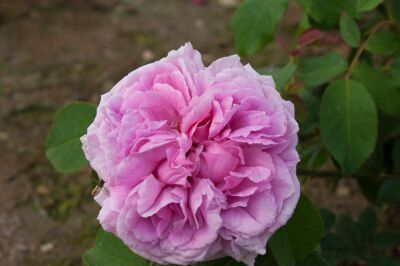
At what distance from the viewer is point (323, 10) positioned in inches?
52.6

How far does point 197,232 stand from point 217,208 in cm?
4

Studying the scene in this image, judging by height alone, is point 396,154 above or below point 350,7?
below

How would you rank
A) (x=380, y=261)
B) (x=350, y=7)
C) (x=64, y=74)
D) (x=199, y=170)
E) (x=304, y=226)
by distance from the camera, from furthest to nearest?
(x=64, y=74), (x=380, y=261), (x=350, y=7), (x=304, y=226), (x=199, y=170)

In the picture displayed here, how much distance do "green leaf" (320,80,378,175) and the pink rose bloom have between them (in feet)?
1.44

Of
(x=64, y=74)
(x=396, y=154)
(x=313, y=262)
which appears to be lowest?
(x=64, y=74)

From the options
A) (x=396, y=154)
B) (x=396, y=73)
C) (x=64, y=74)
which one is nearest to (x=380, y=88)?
(x=396, y=73)

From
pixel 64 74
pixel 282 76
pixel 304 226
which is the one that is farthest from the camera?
pixel 64 74

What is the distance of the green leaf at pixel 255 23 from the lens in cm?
136

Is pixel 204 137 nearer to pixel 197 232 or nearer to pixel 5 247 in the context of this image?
pixel 197 232

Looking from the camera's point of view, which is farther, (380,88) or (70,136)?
(380,88)

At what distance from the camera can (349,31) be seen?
4.44ft

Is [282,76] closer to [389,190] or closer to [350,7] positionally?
[350,7]

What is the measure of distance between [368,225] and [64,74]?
1738mm

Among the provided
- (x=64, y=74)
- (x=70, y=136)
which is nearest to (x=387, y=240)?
(x=70, y=136)
